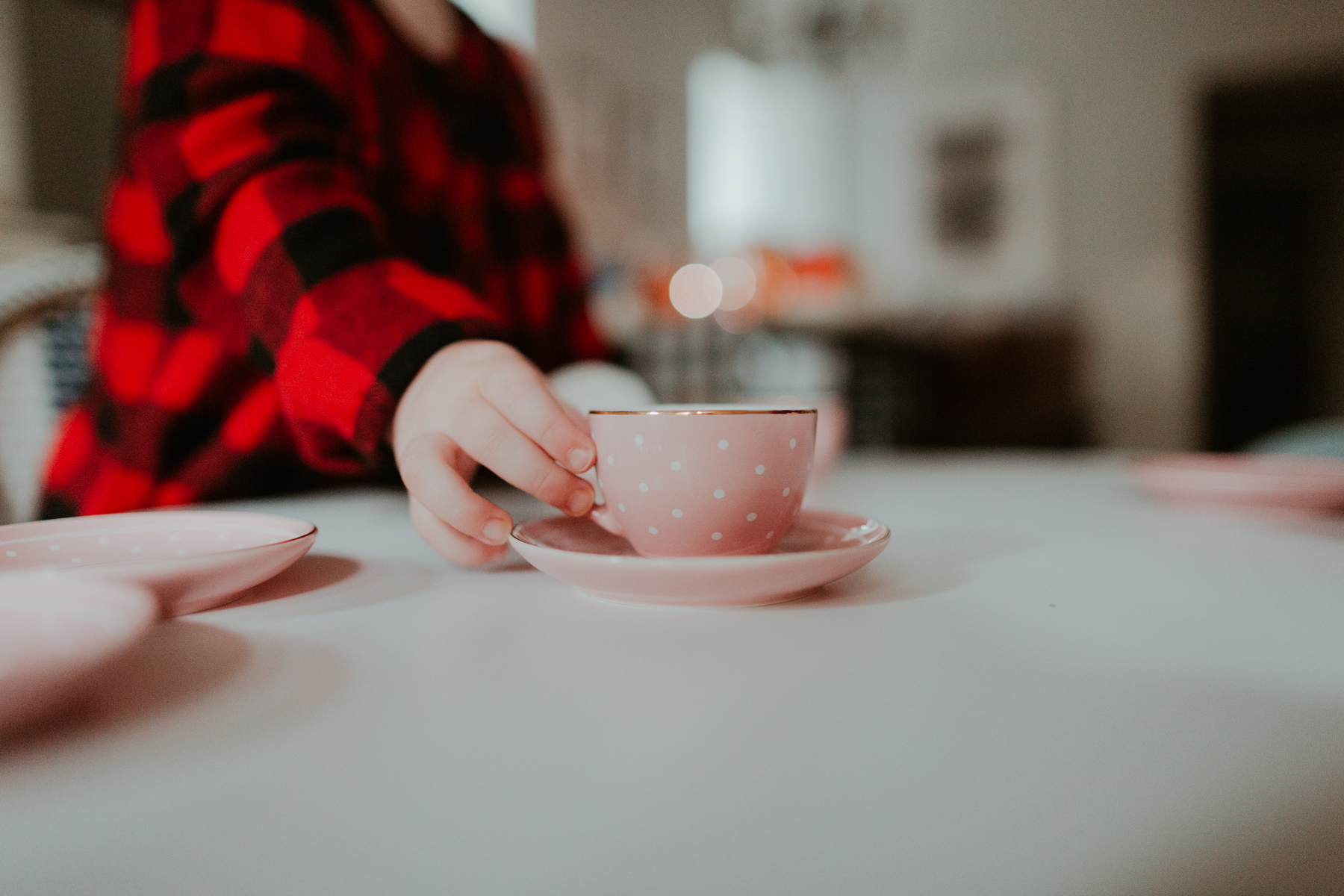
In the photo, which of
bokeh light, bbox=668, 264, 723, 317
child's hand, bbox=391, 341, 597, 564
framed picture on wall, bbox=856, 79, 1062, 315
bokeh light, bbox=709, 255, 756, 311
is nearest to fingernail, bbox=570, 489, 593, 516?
child's hand, bbox=391, 341, 597, 564

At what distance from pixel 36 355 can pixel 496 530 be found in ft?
2.47

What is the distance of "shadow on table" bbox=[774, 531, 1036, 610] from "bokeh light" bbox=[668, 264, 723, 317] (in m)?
2.33

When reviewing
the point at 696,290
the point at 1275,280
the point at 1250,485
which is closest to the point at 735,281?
the point at 696,290

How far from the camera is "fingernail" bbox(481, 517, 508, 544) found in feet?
1.13

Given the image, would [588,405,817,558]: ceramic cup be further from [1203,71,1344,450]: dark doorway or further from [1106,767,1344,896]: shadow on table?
[1203,71,1344,450]: dark doorway

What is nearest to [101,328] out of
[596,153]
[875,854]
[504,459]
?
[504,459]

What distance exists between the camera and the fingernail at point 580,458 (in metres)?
0.36

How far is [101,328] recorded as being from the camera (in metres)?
0.70

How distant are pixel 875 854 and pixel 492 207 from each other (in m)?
1.00

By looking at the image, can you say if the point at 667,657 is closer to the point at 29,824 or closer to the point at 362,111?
the point at 29,824

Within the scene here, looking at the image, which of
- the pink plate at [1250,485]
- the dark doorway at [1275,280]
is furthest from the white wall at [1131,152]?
the pink plate at [1250,485]

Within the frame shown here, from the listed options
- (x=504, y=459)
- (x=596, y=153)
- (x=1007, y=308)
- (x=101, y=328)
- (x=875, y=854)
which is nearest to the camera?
(x=875, y=854)

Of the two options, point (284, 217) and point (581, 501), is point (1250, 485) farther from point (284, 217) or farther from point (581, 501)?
point (284, 217)

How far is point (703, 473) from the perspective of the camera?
33 cm
